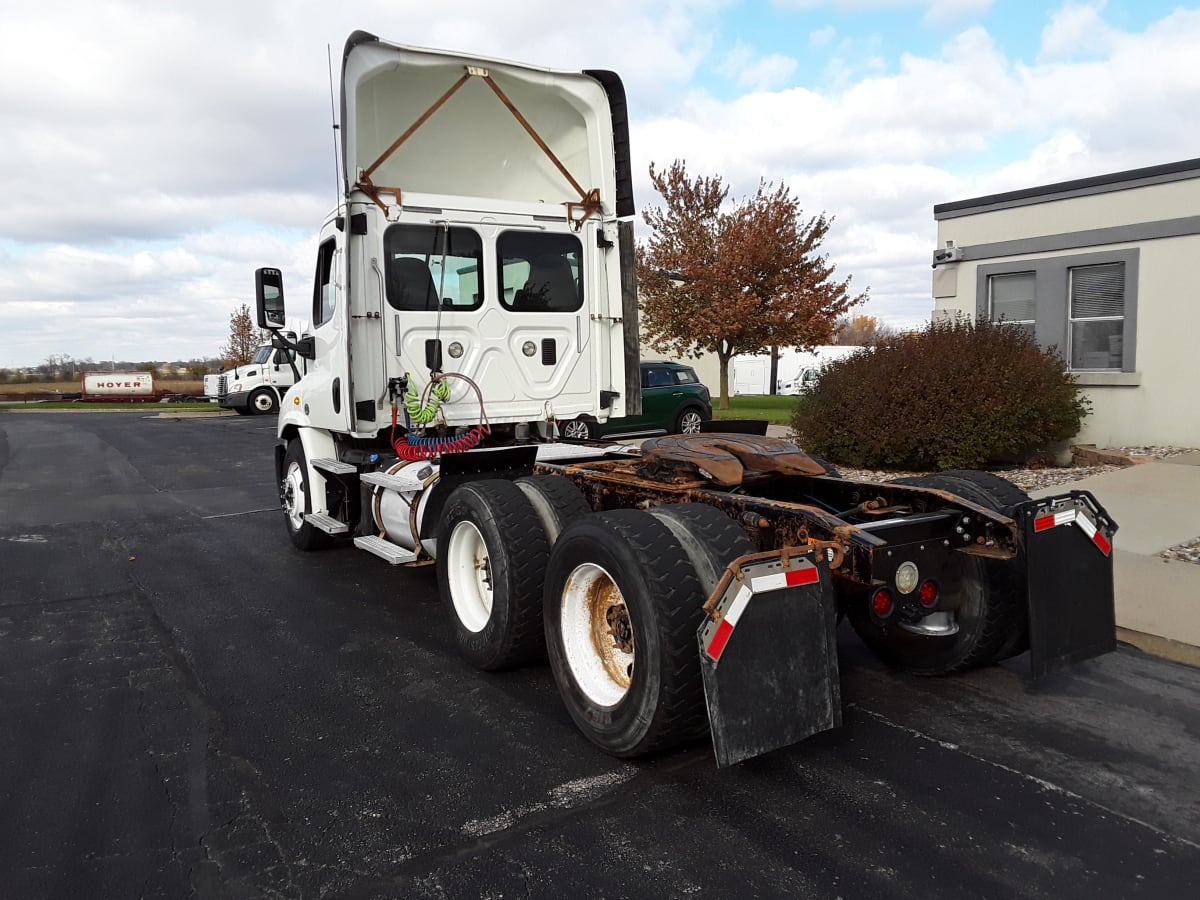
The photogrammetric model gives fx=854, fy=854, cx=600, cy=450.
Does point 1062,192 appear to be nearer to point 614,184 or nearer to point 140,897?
point 614,184

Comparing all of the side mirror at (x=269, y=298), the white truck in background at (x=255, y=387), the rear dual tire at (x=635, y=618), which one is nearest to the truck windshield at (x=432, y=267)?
the side mirror at (x=269, y=298)

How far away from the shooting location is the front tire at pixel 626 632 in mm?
3283

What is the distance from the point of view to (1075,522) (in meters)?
3.74

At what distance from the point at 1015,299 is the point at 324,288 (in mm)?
11058

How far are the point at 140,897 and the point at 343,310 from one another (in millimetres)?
4246

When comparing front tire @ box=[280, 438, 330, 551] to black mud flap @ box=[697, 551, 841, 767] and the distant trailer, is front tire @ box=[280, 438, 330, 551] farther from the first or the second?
the distant trailer

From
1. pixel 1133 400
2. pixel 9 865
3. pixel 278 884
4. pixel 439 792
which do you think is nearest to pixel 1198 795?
pixel 439 792

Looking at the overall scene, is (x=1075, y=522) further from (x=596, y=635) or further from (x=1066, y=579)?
(x=596, y=635)

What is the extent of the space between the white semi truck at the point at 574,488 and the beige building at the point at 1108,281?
840 centimetres

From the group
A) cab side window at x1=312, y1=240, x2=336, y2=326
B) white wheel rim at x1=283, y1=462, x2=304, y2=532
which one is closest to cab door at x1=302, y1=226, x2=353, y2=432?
cab side window at x1=312, y1=240, x2=336, y2=326

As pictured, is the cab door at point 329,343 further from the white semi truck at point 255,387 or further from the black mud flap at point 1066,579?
the white semi truck at point 255,387

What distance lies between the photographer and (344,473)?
6730 mm

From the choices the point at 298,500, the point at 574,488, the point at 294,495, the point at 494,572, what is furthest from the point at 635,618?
the point at 294,495

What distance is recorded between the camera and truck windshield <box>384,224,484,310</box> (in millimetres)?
6273
